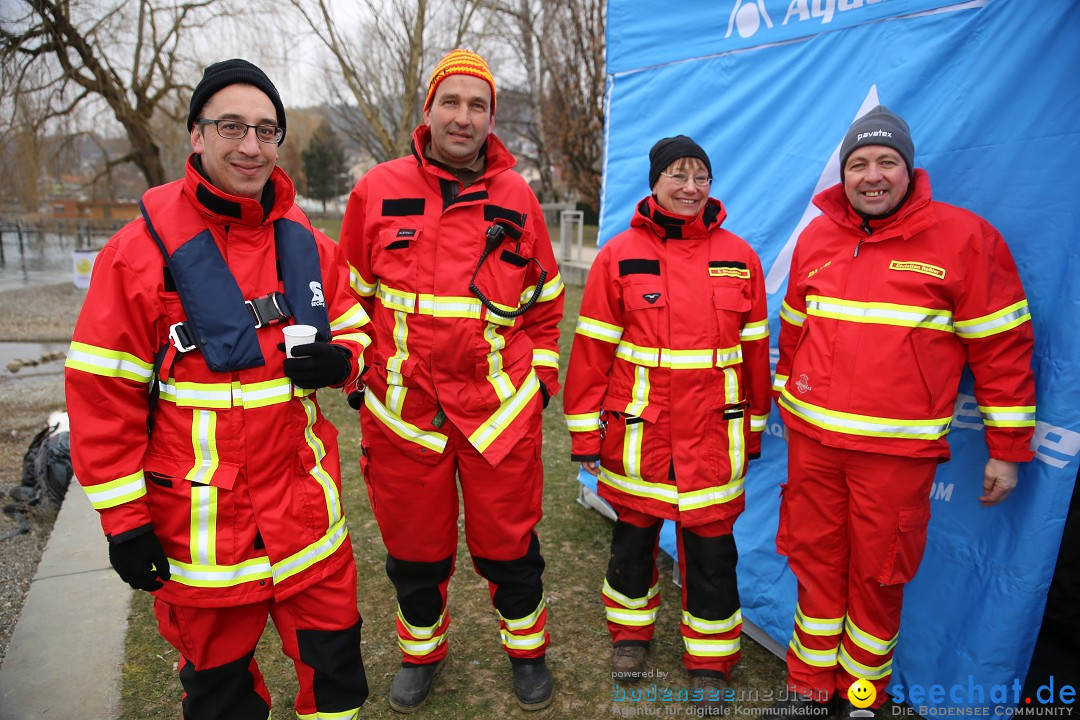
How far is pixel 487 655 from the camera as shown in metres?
3.29

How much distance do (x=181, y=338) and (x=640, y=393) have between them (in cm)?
169

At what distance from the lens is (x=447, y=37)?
1797cm

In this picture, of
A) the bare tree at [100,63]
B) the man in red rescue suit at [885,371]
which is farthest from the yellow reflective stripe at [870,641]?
the bare tree at [100,63]

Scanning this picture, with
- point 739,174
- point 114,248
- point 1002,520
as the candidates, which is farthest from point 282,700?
point 739,174

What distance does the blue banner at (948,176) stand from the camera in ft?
7.86

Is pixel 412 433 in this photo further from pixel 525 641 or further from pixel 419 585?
pixel 525 641

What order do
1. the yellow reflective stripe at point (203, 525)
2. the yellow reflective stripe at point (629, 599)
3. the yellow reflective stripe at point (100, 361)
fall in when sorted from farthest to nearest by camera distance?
the yellow reflective stripe at point (629, 599)
the yellow reflective stripe at point (203, 525)
the yellow reflective stripe at point (100, 361)

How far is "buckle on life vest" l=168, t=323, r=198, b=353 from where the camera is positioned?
1951 mm

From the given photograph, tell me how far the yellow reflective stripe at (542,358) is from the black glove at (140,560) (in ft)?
5.07

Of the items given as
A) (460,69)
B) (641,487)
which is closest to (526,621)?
(641,487)

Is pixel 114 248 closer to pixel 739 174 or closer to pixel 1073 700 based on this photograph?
pixel 739 174

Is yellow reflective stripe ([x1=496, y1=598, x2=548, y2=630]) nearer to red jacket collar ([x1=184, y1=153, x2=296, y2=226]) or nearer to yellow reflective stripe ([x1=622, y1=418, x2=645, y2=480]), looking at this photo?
yellow reflective stripe ([x1=622, y1=418, x2=645, y2=480])

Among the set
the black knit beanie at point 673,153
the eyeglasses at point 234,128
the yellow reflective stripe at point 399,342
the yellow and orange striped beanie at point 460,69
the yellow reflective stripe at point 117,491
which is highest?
the yellow and orange striped beanie at point 460,69

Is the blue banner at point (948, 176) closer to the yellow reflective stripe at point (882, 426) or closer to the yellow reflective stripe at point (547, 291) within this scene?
the yellow reflective stripe at point (882, 426)
